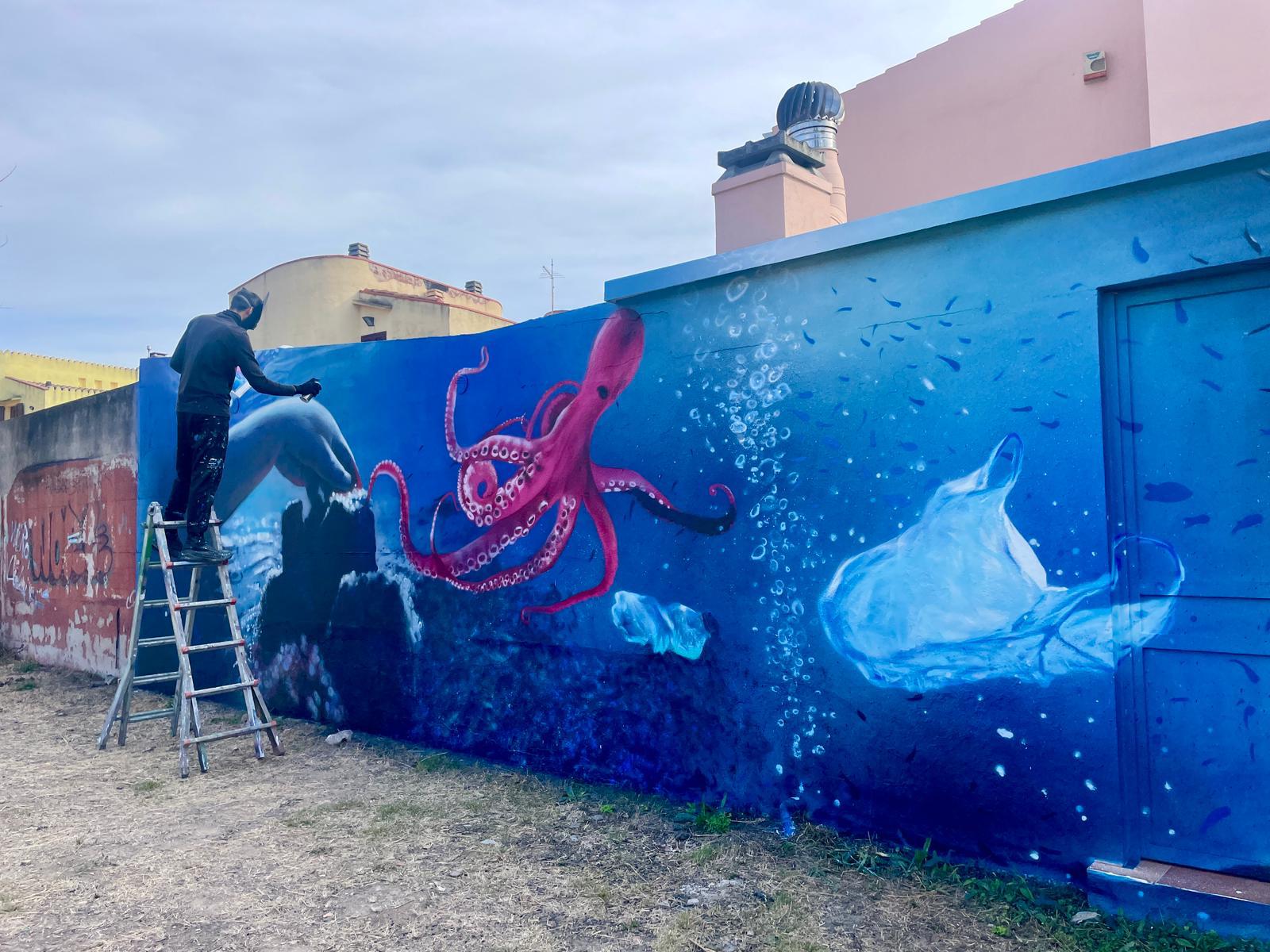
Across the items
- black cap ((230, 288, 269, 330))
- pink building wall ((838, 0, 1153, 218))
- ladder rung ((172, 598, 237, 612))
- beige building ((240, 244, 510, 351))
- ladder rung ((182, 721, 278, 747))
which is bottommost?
ladder rung ((182, 721, 278, 747))

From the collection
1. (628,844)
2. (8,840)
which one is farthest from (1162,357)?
(8,840)

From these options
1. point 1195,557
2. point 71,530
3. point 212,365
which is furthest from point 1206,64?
point 71,530

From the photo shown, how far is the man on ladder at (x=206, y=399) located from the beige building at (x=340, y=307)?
39.1ft

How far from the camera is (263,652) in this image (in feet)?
20.3

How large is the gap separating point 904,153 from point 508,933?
23.6 feet

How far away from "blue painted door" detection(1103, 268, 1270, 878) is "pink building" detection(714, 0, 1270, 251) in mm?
2312

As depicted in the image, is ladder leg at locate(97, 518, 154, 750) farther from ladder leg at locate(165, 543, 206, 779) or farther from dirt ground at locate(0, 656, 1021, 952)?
dirt ground at locate(0, 656, 1021, 952)

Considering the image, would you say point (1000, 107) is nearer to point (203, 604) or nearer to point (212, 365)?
point (212, 365)

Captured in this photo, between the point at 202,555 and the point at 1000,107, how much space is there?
7.06 m

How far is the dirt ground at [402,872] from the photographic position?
9.83 feet

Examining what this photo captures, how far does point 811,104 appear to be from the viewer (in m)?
6.12

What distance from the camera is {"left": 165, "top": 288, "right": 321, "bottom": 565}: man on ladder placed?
5.46 metres

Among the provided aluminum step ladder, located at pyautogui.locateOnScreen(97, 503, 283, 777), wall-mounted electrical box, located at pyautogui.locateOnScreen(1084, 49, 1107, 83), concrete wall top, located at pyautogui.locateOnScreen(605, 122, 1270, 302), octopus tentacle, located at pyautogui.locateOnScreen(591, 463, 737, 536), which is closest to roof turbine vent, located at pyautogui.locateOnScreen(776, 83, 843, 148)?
wall-mounted electrical box, located at pyautogui.locateOnScreen(1084, 49, 1107, 83)

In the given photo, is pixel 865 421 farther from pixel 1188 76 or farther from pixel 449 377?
pixel 1188 76
